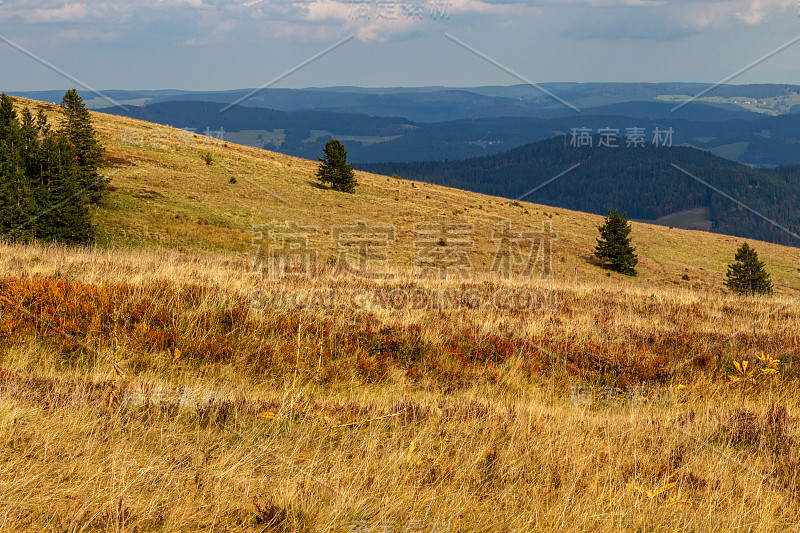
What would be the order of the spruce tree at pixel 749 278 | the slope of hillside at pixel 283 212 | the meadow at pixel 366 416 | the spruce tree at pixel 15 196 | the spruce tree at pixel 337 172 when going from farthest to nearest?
the spruce tree at pixel 337 172
the spruce tree at pixel 749 278
the slope of hillside at pixel 283 212
the spruce tree at pixel 15 196
the meadow at pixel 366 416

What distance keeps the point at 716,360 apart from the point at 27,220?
23116 mm

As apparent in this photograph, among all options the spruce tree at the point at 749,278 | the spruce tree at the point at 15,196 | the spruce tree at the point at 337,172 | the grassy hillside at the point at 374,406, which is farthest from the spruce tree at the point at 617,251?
the spruce tree at the point at 15,196

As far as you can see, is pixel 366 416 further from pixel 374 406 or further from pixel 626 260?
pixel 626 260

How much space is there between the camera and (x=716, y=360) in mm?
7242

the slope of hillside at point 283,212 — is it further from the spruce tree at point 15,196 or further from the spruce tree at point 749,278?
the spruce tree at point 15,196

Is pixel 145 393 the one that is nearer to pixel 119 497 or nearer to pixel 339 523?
pixel 119 497

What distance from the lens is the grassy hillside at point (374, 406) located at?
2980 millimetres

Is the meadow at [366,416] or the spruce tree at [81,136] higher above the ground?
the spruce tree at [81,136]

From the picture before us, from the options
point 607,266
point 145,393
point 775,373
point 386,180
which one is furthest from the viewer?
point 386,180

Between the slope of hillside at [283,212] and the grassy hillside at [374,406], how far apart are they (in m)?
17.1

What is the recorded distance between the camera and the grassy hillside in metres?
2.98

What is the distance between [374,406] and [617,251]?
40226mm

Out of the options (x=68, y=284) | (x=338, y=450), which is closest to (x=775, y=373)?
(x=338, y=450)

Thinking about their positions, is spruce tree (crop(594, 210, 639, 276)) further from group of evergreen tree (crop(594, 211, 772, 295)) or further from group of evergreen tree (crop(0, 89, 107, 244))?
group of evergreen tree (crop(0, 89, 107, 244))
